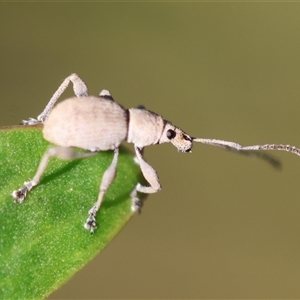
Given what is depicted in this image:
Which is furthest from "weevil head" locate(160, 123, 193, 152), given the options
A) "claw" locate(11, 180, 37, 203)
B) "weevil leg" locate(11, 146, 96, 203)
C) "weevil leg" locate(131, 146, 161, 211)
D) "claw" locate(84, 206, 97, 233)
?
"claw" locate(11, 180, 37, 203)

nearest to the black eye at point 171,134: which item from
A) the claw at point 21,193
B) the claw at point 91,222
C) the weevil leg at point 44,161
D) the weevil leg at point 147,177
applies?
the weevil leg at point 147,177

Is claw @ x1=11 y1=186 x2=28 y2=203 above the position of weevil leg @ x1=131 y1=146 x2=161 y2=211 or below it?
below

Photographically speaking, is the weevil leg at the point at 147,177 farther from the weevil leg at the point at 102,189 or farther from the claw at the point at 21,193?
the claw at the point at 21,193

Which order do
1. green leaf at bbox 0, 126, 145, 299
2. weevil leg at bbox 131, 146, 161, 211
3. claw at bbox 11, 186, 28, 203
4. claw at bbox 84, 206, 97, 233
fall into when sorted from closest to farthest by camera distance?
green leaf at bbox 0, 126, 145, 299
claw at bbox 11, 186, 28, 203
claw at bbox 84, 206, 97, 233
weevil leg at bbox 131, 146, 161, 211

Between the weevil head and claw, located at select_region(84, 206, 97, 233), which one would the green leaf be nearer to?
claw, located at select_region(84, 206, 97, 233)

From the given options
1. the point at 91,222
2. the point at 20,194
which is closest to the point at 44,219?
the point at 20,194

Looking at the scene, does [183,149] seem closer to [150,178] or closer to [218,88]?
[150,178]
